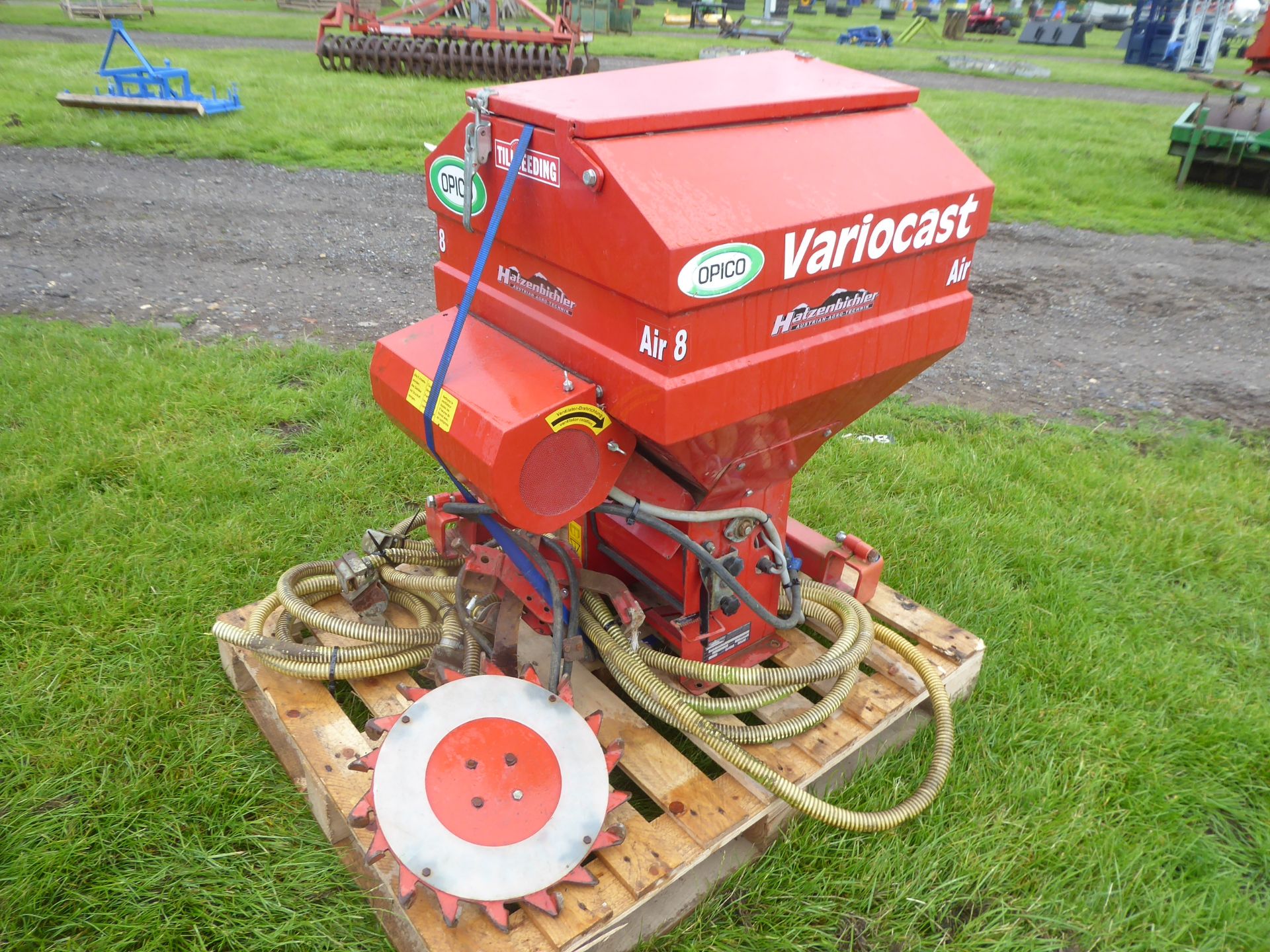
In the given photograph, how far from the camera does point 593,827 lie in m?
1.79

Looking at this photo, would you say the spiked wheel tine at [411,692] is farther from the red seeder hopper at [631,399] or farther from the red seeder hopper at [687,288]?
the red seeder hopper at [687,288]

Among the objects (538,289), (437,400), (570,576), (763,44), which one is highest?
(763,44)

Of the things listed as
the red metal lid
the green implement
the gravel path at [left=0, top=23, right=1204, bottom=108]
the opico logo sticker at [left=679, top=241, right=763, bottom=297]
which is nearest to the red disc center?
the opico logo sticker at [left=679, top=241, right=763, bottom=297]

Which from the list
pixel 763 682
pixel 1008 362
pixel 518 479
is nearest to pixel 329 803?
pixel 518 479

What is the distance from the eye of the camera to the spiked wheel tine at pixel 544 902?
1709 millimetres

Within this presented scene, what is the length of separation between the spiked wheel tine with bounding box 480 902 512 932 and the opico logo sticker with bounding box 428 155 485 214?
4.59 ft

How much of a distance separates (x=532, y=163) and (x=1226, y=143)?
8.08 metres

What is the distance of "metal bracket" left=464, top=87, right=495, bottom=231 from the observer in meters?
1.76

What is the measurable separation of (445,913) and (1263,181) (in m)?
9.22

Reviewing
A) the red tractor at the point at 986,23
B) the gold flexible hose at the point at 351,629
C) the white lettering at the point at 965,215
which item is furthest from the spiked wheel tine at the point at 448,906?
the red tractor at the point at 986,23

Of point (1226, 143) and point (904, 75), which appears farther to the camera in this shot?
point (904, 75)

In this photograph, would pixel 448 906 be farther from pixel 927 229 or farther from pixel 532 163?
pixel 927 229

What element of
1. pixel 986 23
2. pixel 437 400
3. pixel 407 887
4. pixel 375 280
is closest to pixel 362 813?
pixel 407 887

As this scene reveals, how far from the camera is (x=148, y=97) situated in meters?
8.81
